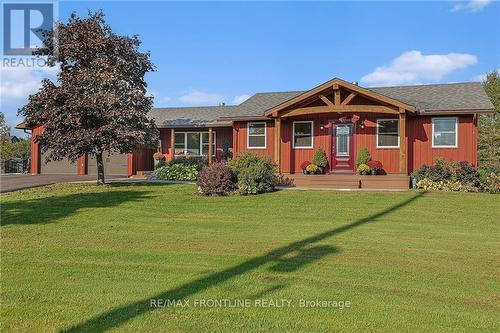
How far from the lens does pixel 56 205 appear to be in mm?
12734

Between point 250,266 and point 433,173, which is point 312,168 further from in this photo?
point 250,266

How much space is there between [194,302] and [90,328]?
1146mm

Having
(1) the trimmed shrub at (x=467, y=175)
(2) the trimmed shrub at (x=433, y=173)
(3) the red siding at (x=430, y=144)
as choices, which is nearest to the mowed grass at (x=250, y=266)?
(1) the trimmed shrub at (x=467, y=175)

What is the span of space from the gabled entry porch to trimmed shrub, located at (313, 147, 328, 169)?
28cm

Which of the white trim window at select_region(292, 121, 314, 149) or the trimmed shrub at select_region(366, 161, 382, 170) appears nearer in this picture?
the trimmed shrub at select_region(366, 161, 382, 170)

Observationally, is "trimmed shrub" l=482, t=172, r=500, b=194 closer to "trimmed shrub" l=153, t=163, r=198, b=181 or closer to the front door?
the front door

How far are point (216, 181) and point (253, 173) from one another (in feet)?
4.21

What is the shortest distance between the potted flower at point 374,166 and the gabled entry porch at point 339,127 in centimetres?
60

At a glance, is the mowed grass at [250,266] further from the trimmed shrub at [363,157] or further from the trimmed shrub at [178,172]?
the trimmed shrub at [178,172]

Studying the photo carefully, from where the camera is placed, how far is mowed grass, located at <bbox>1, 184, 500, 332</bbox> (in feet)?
15.1

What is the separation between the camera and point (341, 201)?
44.4 ft

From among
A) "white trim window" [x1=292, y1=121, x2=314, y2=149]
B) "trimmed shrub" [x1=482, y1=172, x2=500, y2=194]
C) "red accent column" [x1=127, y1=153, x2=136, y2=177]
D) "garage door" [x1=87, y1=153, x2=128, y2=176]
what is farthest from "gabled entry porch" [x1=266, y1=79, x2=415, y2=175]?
"garage door" [x1=87, y1=153, x2=128, y2=176]

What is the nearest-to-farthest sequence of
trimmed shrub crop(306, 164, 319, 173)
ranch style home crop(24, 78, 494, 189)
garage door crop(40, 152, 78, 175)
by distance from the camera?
ranch style home crop(24, 78, 494, 189), trimmed shrub crop(306, 164, 319, 173), garage door crop(40, 152, 78, 175)

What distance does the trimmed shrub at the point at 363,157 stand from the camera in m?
19.4
